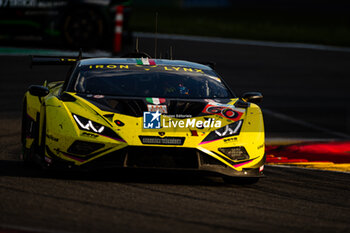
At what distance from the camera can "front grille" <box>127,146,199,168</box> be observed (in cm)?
854

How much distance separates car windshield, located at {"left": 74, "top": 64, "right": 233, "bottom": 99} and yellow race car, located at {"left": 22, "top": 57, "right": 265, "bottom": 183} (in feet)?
0.04

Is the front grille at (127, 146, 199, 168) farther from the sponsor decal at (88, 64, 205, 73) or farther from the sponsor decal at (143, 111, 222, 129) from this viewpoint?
the sponsor decal at (88, 64, 205, 73)

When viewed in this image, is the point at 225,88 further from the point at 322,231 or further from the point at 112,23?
the point at 112,23

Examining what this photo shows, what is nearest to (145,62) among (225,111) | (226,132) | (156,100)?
(156,100)

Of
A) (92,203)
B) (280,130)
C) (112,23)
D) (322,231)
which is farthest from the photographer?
(112,23)

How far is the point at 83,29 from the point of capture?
20891 millimetres

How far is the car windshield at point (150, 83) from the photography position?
31.6 ft

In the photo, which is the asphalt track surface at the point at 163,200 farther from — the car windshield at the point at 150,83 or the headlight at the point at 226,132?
the car windshield at the point at 150,83

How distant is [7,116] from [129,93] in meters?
5.10

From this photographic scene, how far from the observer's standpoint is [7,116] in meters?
14.3

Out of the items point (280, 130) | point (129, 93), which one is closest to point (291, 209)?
point (129, 93)

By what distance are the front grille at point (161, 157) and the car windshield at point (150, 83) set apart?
0.98 m

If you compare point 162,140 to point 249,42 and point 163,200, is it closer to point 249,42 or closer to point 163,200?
point 163,200

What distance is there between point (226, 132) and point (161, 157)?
0.68 metres
